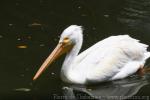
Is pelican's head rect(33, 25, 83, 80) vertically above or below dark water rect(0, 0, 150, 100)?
above

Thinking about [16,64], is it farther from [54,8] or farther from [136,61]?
[54,8]

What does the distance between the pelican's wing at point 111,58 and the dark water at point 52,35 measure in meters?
0.19

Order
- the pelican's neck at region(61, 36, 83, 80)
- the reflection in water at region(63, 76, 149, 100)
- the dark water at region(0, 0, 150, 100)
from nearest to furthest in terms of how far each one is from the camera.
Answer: the reflection in water at region(63, 76, 149, 100) < the dark water at region(0, 0, 150, 100) < the pelican's neck at region(61, 36, 83, 80)

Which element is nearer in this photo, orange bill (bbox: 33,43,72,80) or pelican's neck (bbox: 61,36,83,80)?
orange bill (bbox: 33,43,72,80)

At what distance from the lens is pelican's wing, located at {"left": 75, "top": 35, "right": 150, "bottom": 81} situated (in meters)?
9.16

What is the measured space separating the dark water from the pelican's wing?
192 millimetres

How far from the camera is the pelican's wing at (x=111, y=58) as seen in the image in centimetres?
916

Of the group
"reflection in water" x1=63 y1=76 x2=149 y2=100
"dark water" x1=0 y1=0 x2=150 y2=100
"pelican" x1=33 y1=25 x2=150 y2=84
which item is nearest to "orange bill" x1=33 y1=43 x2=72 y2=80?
"pelican" x1=33 y1=25 x2=150 y2=84

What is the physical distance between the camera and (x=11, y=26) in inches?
466

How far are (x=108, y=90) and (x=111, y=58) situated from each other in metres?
0.59

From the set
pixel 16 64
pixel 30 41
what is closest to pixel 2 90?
pixel 16 64

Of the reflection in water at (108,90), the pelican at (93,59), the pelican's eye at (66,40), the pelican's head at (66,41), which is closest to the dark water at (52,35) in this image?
the reflection in water at (108,90)

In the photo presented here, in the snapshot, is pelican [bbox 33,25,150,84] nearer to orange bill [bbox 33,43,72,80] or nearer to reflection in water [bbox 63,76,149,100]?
orange bill [bbox 33,43,72,80]

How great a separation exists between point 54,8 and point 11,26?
1.67 m
